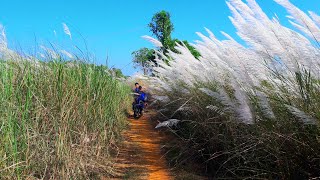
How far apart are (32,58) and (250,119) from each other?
2692mm

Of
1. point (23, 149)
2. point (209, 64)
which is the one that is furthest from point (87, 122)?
point (209, 64)

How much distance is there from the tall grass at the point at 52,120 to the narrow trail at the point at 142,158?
300 mm

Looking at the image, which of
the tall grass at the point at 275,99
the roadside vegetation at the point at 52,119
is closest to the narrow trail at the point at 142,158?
the roadside vegetation at the point at 52,119

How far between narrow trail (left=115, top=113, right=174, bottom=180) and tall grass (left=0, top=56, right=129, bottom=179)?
300 millimetres

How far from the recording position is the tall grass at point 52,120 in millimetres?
3143

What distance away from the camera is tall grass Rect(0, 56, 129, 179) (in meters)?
3.14

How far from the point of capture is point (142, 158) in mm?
5625

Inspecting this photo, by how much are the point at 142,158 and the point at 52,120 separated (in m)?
2.10

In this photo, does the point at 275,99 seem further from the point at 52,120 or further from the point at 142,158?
the point at 142,158

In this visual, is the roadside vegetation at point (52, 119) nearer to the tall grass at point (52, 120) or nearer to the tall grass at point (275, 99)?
the tall grass at point (52, 120)

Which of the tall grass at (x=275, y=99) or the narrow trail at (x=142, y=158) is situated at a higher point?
the tall grass at (x=275, y=99)

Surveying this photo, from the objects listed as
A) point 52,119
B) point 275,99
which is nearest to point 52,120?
point 52,119

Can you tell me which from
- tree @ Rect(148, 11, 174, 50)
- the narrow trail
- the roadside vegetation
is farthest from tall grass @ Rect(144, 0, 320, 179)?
tree @ Rect(148, 11, 174, 50)

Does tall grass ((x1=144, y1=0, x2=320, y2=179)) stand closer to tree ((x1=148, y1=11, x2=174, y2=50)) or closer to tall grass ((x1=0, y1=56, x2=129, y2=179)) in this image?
tall grass ((x1=0, y1=56, x2=129, y2=179))
